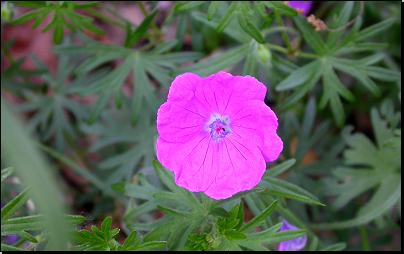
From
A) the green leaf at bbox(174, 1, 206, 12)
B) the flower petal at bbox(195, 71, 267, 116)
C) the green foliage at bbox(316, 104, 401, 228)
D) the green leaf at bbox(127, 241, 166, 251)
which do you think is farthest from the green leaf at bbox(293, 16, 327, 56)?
the green leaf at bbox(127, 241, 166, 251)

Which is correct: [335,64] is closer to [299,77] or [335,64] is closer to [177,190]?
[299,77]

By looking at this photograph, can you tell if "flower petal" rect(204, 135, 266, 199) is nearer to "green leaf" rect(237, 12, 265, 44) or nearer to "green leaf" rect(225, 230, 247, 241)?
"green leaf" rect(225, 230, 247, 241)

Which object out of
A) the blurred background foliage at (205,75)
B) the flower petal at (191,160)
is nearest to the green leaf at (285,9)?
the blurred background foliage at (205,75)

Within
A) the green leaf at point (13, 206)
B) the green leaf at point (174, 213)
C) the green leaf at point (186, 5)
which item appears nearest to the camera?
the green leaf at point (13, 206)

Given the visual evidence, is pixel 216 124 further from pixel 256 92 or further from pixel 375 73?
pixel 375 73

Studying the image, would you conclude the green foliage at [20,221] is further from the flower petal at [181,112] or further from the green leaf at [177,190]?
the flower petal at [181,112]

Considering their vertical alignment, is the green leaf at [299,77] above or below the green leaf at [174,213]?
above

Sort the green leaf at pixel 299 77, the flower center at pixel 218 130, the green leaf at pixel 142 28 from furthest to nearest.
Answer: the green leaf at pixel 142 28 → the green leaf at pixel 299 77 → the flower center at pixel 218 130

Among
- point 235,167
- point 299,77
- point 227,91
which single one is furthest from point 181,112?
point 299,77
